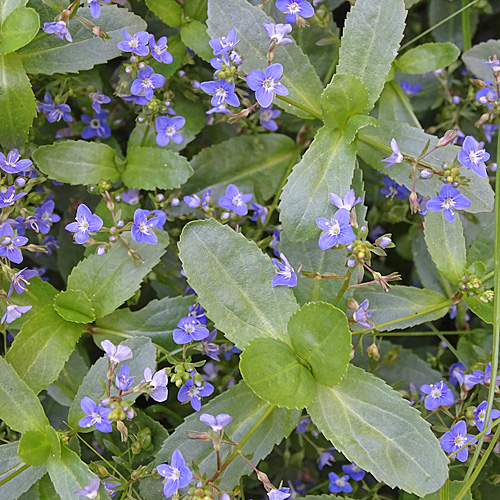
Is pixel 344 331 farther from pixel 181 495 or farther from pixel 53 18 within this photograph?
pixel 53 18

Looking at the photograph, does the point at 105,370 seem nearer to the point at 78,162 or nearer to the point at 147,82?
the point at 78,162

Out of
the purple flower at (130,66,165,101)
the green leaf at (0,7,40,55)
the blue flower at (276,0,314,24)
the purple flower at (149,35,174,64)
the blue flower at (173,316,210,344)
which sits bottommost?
the blue flower at (173,316,210,344)

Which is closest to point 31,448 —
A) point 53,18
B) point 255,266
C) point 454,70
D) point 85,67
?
point 255,266

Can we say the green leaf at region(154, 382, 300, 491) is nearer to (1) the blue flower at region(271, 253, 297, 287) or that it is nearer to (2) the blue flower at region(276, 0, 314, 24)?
(1) the blue flower at region(271, 253, 297, 287)

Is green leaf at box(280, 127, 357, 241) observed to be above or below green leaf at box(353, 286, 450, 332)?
above

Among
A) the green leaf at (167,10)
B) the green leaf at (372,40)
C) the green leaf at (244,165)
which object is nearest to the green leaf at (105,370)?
the green leaf at (244,165)

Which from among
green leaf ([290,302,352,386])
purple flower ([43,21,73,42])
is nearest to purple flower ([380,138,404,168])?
green leaf ([290,302,352,386])

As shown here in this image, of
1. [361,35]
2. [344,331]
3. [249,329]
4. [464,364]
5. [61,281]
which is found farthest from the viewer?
[61,281]
